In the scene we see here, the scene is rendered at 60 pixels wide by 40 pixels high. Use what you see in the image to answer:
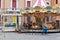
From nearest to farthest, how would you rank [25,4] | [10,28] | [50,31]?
1. [50,31]
2. [10,28]
3. [25,4]

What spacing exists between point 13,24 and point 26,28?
226 centimetres

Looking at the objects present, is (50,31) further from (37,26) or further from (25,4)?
(25,4)

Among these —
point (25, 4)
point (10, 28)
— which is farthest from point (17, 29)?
point (25, 4)

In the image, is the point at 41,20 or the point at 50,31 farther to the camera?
the point at 41,20

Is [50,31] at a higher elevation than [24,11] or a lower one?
lower

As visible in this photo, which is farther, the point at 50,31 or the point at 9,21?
the point at 9,21

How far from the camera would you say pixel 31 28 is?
40344mm

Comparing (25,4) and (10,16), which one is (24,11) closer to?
(10,16)

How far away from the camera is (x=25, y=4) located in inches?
2030

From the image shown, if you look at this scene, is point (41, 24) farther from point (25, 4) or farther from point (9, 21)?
point (25, 4)

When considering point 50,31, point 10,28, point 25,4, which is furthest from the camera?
point 25,4

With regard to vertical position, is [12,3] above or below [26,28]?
above

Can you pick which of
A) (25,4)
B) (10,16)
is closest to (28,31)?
(10,16)

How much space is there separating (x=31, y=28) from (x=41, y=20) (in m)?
3.65
